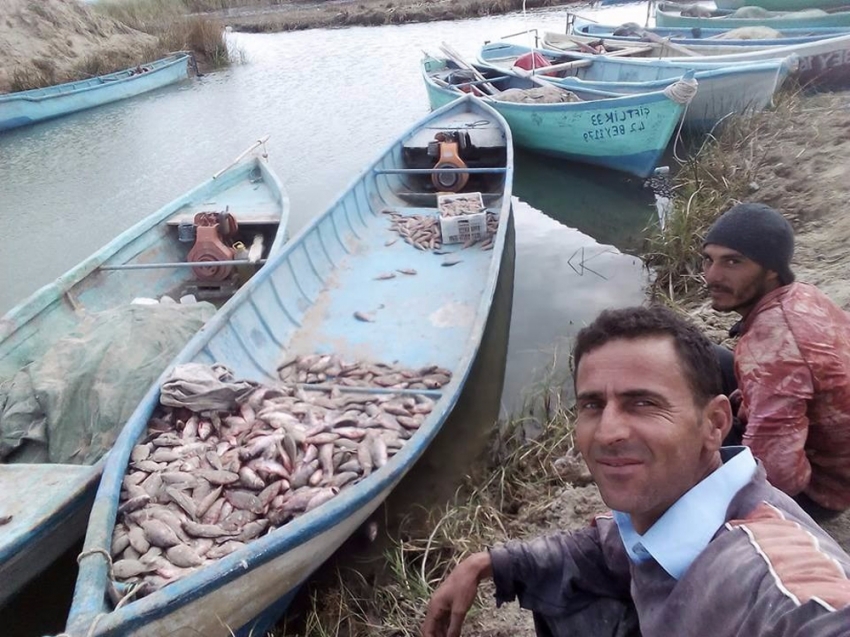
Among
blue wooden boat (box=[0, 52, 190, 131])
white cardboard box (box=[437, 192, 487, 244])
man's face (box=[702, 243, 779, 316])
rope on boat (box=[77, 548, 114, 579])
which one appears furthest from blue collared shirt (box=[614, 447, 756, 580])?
blue wooden boat (box=[0, 52, 190, 131])

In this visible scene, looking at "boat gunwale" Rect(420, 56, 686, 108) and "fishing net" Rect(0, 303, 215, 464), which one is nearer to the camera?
"fishing net" Rect(0, 303, 215, 464)

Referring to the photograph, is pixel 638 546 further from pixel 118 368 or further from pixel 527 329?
pixel 527 329

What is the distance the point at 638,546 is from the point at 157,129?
684 inches

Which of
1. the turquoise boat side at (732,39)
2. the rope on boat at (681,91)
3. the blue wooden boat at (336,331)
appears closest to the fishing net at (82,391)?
the blue wooden boat at (336,331)

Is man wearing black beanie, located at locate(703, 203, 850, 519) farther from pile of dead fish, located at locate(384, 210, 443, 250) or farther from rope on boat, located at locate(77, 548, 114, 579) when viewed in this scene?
pile of dead fish, located at locate(384, 210, 443, 250)

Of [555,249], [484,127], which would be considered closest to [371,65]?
[484,127]

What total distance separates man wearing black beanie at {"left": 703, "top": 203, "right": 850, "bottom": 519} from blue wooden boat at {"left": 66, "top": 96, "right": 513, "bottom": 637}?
193 cm

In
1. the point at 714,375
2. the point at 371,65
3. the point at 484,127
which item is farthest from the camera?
the point at 371,65

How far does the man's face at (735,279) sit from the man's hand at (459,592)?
1.52 metres

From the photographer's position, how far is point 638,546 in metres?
1.59

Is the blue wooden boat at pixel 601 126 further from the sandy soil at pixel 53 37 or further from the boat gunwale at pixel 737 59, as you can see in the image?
the sandy soil at pixel 53 37

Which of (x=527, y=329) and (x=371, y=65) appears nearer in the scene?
(x=527, y=329)

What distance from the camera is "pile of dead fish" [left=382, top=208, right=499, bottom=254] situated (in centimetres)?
725

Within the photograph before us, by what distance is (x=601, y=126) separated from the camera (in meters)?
9.38
